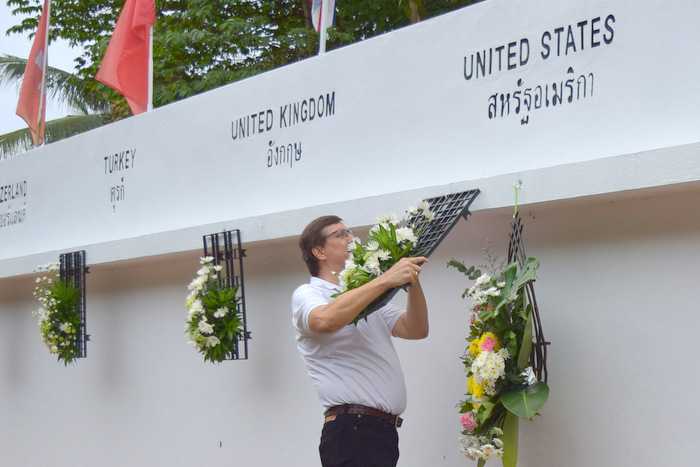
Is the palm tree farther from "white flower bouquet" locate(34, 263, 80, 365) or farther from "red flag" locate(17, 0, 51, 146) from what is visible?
"white flower bouquet" locate(34, 263, 80, 365)

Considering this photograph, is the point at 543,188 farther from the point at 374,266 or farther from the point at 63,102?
the point at 63,102

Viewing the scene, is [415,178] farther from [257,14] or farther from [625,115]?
[257,14]

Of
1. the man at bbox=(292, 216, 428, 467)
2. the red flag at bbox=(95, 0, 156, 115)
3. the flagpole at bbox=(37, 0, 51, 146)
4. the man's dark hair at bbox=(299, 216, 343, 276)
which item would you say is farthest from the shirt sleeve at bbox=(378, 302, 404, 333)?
the flagpole at bbox=(37, 0, 51, 146)

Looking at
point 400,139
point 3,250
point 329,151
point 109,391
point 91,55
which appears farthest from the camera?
point 91,55

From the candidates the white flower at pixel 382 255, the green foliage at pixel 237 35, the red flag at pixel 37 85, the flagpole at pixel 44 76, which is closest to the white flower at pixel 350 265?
the white flower at pixel 382 255

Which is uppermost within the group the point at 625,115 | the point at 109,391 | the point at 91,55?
the point at 91,55

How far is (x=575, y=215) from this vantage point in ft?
14.3

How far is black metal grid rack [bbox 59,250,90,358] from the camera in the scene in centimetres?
766

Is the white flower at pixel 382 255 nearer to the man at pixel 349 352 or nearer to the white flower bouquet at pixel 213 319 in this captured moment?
the man at pixel 349 352

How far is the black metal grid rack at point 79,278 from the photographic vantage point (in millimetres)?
7664

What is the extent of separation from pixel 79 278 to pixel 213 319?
6.82 feet

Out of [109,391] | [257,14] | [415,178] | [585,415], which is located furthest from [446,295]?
[257,14]

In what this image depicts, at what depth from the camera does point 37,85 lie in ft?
32.5

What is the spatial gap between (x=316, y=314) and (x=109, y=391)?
3.89 meters
